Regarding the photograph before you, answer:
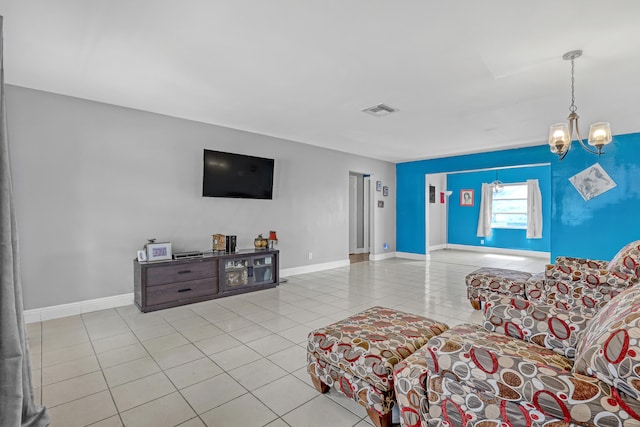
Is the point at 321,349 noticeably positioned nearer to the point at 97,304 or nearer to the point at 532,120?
the point at 97,304

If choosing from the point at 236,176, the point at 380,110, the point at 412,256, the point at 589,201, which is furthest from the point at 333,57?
the point at 412,256

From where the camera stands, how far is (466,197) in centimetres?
964

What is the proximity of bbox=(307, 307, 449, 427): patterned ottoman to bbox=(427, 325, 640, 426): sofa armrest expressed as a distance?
1.21ft

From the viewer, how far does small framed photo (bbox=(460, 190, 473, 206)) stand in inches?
376

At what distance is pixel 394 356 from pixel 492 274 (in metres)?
2.77

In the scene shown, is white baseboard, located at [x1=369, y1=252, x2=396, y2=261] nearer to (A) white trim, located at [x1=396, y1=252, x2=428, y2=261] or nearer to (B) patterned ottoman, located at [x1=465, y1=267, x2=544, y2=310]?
(A) white trim, located at [x1=396, y1=252, x2=428, y2=261]

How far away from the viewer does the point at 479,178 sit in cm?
934

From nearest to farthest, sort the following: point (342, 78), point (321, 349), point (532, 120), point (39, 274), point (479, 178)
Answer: point (321, 349), point (342, 78), point (39, 274), point (532, 120), point (479, 178)

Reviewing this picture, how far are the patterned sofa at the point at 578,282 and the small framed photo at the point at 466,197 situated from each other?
20.7 feet

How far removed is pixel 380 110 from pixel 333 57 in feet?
5.00

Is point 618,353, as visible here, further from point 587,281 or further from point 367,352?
point 587,281

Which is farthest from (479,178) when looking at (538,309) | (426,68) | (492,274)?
(538,309)

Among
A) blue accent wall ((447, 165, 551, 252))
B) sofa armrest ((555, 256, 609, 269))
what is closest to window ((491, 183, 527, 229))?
blue accent wall ((447, 165, 551, 252))

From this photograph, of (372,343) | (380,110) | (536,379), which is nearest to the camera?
(536,379)
